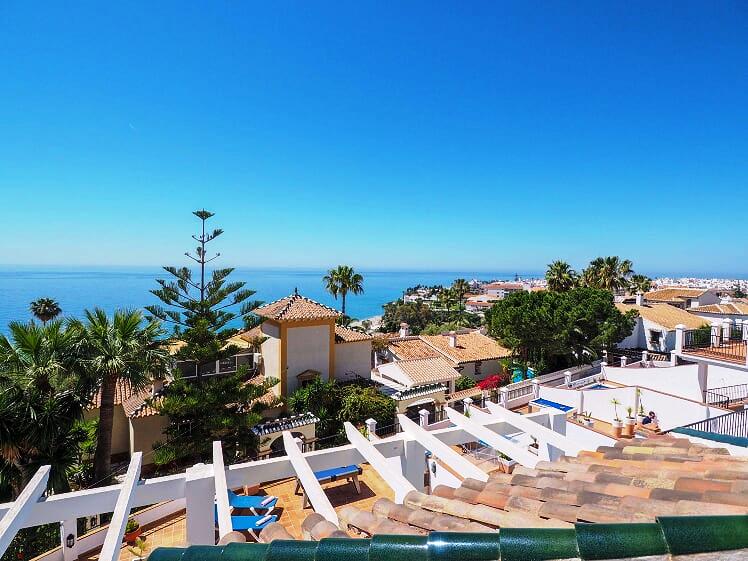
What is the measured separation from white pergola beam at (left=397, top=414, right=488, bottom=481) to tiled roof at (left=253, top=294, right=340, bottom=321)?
11.5 m

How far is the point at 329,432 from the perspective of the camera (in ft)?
48.0

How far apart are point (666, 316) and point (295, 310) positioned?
23.4m

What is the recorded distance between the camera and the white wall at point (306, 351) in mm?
15539

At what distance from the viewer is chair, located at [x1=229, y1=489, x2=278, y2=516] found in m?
6.85

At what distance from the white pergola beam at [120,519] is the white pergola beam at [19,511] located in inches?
19.5

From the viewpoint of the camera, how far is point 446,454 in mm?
3520

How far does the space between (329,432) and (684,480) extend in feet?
44.9

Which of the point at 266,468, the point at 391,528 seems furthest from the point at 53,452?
the point at 391,528

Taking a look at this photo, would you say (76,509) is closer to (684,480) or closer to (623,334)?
(684,480)

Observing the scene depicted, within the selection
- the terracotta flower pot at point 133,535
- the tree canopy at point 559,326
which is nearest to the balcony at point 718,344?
the tree canopy at point 559,326

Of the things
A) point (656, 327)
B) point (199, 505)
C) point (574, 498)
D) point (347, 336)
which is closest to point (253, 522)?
point (199, 505)

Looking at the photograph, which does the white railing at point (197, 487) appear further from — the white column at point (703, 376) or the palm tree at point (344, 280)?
the palm tree at point (344, 280)

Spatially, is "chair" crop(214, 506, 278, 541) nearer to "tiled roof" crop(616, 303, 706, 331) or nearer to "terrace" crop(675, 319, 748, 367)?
"terrace" crop(675, 319, 748, 367)

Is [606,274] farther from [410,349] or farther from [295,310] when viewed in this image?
[295,310]
